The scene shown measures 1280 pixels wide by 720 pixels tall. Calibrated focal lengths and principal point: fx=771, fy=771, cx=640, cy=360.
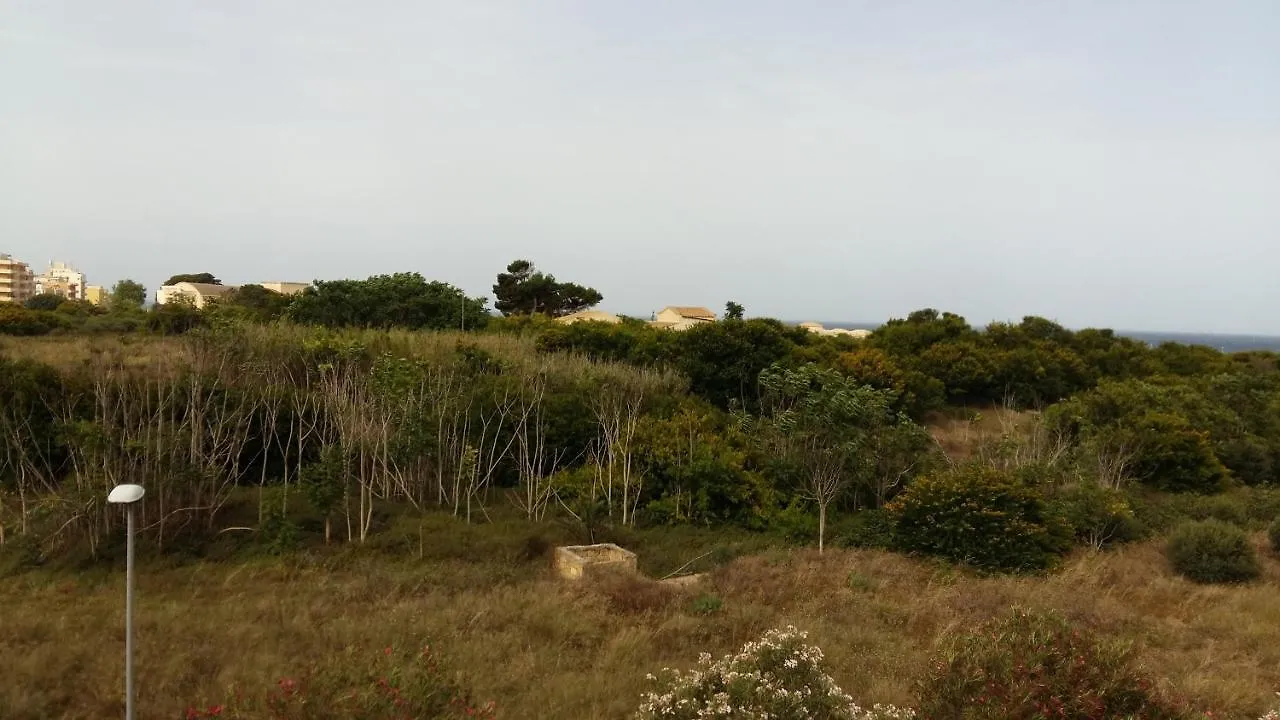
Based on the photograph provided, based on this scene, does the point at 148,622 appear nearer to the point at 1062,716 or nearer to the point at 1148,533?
the point at 1062,716

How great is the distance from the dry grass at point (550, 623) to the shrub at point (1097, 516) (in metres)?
1.34

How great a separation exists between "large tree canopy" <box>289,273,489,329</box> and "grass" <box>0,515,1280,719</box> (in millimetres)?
13934

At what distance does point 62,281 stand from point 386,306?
249ft

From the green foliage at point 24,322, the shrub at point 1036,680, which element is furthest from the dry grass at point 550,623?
the green foliage at point 24,322

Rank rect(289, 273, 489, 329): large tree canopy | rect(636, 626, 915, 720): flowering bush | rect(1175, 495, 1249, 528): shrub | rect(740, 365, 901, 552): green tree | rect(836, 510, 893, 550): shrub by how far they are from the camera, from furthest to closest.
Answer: rect(289, 273, 489, 329): large tree canopy < rect(1175, 495, 1249, 528): shrub < rect(740, 365, 901, 552): green tree < rect(836, 510, 893, 550): shrub < rect(636, 626, 915, 720): flowering bush

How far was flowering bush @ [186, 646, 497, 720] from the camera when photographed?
4.07m

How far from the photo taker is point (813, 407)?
9688 millimetres

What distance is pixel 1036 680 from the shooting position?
3936mm

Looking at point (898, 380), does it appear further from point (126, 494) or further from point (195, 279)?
point (195, 279)

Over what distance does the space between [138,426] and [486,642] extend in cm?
519

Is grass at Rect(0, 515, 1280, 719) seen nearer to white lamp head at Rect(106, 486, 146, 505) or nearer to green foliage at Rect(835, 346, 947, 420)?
white lamp head at Rect(106, 486, 146, 505)

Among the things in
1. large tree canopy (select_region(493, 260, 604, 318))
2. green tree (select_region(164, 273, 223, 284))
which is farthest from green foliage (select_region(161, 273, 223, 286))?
large tree canopy (select_region(493, 260, 604, 318))

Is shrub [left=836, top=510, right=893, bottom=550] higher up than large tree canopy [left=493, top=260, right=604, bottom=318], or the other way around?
large tree canopy [left=493, top=260, right=604, bottom=318]

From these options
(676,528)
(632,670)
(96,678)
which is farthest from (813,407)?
(96,678)
